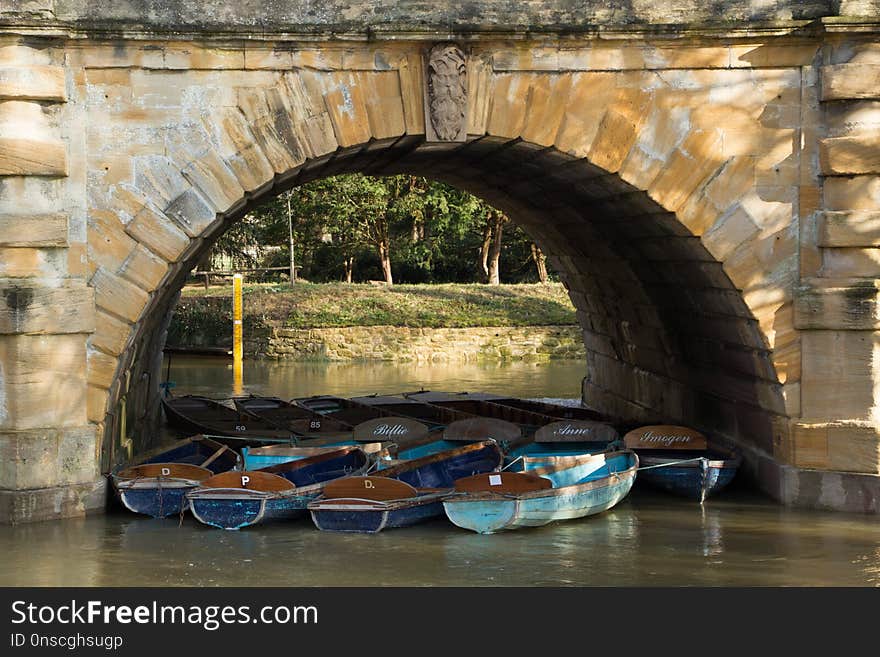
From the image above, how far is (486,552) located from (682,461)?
3.12 meters

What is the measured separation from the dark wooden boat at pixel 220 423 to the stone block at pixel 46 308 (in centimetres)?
387

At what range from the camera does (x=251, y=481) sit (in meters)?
11.8

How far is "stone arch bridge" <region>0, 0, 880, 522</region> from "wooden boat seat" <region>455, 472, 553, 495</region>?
231cm

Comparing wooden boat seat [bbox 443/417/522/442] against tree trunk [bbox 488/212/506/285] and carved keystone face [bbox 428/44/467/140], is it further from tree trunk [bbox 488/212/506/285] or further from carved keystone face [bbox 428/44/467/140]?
tree trunk [bbox 488/212/506/285]

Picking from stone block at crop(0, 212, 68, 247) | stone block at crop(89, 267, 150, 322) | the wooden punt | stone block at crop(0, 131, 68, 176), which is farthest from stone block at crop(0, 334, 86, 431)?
the wooden punt

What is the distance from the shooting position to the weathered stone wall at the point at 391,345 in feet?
106

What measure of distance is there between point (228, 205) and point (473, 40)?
2505 millimetres

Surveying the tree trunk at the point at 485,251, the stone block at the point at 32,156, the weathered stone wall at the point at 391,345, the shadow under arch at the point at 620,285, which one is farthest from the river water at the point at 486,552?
the tree trunk at the point at 485,251

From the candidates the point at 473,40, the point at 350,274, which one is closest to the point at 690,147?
the point at 473,40

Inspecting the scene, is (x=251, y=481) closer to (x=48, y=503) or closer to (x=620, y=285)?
(x=48, y=503)

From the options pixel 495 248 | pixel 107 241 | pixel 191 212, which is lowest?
pixel 107 241

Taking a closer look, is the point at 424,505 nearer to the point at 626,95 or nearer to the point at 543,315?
the point at 626,95

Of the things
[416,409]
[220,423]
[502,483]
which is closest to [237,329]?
[416,409]

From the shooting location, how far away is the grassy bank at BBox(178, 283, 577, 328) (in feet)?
107
